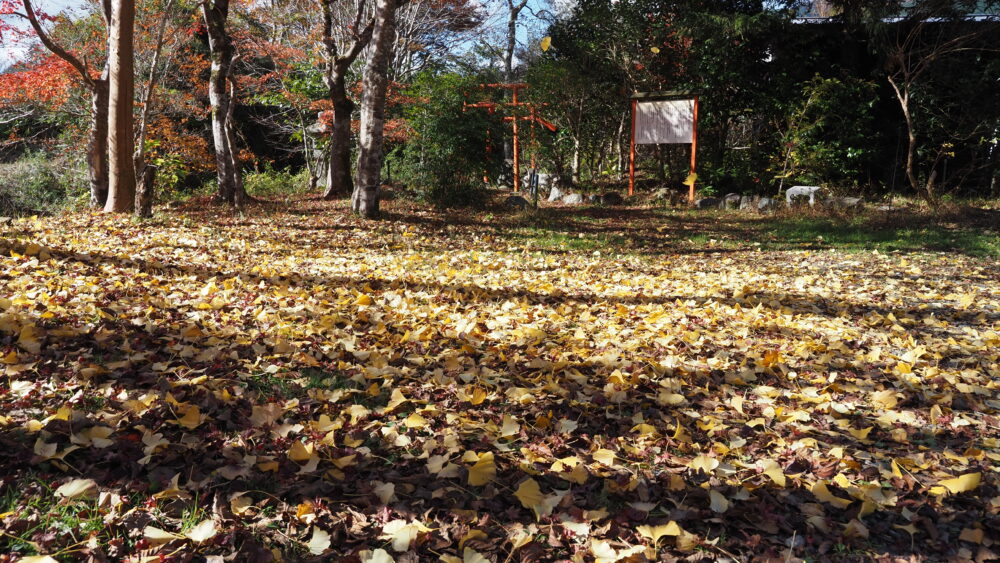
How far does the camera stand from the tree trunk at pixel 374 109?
791 centimetres

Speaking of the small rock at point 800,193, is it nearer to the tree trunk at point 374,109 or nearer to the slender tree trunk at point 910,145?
the slender tree trunk at point 910,145

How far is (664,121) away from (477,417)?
11022 mm

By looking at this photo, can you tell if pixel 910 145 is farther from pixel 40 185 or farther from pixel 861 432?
pixel 40 185

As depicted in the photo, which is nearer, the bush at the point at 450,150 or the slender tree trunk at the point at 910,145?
the bush at the point at 450,150

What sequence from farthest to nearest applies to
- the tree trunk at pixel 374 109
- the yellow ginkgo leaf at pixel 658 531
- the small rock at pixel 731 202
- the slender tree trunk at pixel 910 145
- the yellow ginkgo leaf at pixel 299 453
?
the small rock at pixel 731 202, the slender tree trunk at pixel 910 145, the tree trunk at pixel 374 109, the yellow ginkgo leaf at pixel 299 453, the yellow ginkgo leaf at pixel 658 531

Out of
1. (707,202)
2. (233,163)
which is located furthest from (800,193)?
(233,163)

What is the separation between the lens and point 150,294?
3.86m

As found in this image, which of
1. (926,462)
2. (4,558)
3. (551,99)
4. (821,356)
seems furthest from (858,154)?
(4,558)

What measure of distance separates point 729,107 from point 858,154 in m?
2.77

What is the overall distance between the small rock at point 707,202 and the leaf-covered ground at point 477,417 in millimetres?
7250

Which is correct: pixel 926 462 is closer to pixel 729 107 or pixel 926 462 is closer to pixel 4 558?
pixel 4 558

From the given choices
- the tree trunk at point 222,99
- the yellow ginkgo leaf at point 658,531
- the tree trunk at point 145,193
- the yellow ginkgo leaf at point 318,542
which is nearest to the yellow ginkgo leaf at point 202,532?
the yellow ginkgo leaf at point 318,542

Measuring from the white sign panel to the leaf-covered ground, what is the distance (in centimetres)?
773

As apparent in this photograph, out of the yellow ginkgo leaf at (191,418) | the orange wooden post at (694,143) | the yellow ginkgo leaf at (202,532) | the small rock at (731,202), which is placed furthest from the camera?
the small rock at (731,202)
